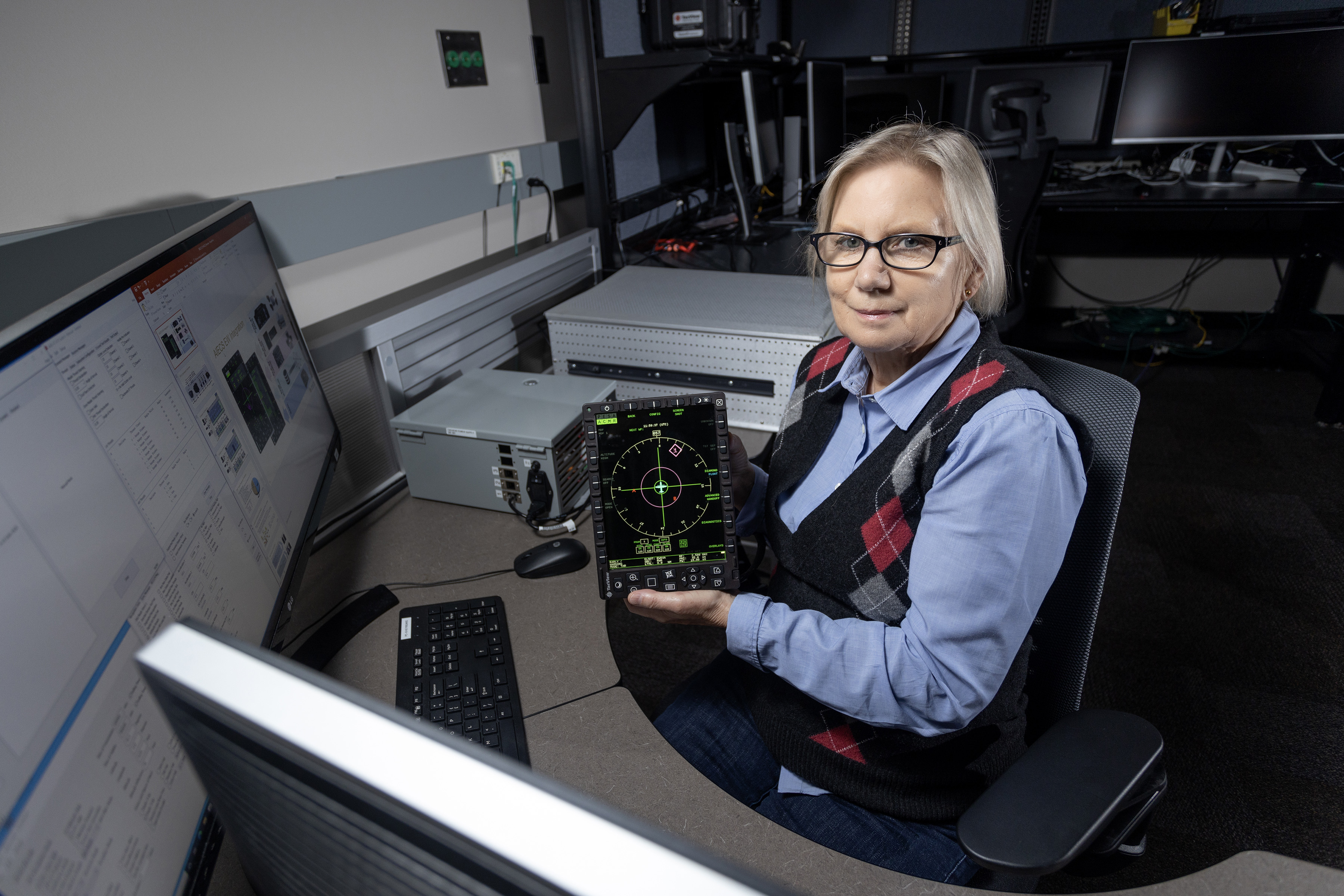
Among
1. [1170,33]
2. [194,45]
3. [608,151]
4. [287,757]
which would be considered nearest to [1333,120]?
[1170,33]

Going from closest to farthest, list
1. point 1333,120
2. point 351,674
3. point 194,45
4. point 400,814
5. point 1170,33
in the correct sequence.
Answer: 1. point 400,814
2. point 351,674
3. point 194,45
4. point 1333,120
5. point 1170,33

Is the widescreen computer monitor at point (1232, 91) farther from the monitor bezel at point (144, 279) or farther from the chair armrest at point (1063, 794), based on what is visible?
the monitor bezel at point (144, 279)

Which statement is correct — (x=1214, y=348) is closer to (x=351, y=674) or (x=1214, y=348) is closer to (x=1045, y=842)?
(x=1045, y=842)

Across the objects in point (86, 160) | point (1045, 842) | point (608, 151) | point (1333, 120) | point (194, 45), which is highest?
point (194, 45)

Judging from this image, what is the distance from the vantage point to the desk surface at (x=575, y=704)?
A: 628 millimetres

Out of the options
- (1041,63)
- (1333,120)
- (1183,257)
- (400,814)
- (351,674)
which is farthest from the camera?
(1183,257)

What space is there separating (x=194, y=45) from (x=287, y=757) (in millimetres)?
1232

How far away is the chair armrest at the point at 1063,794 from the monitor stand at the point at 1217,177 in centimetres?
322

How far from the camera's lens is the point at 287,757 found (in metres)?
0.25

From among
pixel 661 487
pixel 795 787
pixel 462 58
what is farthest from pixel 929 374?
pixel 462 58

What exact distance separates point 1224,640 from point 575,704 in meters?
1.74

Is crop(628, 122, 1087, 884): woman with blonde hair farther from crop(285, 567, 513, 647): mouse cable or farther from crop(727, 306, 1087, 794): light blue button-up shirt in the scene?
crop(285, 567, 513, 647): mouse cable

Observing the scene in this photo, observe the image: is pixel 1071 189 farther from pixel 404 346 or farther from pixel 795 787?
pixel 795 787

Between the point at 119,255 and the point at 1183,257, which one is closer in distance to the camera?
the point at 119,255
